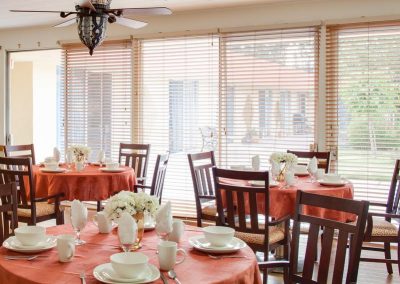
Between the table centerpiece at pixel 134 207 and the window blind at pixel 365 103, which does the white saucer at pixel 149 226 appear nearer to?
the table centerpiece at pixel 134 207

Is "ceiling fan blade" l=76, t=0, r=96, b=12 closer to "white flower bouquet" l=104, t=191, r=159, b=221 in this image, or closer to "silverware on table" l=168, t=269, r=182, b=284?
"white flower bouquet" l=104, t=191, r=159, b=221

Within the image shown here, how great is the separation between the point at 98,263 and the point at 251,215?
156cm

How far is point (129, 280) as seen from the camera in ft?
5.23

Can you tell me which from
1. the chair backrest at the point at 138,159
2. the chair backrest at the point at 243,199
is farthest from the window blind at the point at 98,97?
the chair backrest at the point at 243,199

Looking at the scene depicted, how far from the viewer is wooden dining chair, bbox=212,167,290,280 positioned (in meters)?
3.10

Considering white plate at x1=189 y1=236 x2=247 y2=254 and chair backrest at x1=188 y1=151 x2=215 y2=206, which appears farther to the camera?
chair backrest at x1=188 y1=151 x2=215 y2=206

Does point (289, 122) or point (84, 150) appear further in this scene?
point (289, 122)

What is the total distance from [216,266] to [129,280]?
0.37 m

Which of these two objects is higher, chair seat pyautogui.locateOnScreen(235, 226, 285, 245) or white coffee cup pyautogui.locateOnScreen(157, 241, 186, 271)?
white coffee cup pyautogui.locateOnScreen(157, 241, 186, 271)

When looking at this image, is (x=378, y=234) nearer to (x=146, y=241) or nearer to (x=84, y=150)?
(x=146, y=241)

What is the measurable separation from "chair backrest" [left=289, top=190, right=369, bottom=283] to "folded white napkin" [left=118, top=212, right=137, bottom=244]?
2.73ft

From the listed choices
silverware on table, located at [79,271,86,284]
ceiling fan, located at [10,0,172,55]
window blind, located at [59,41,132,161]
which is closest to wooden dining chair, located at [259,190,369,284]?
silverware on table, located at [79,271,86,284]

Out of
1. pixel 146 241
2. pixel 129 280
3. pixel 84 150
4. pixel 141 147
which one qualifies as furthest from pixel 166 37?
pixel 129 280

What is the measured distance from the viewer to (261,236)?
322 cm
